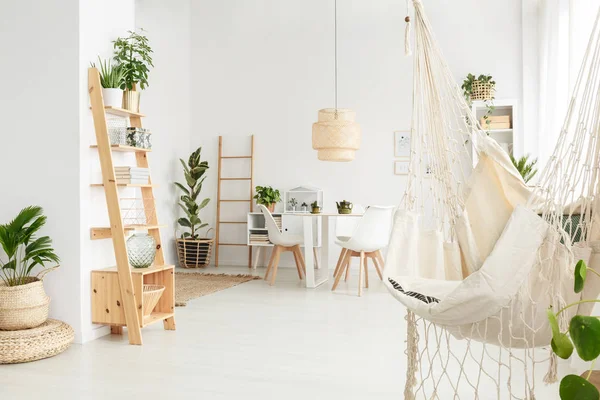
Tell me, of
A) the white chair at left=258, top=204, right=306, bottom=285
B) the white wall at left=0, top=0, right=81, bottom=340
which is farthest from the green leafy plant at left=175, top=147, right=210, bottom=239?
the white wall at left=0, top=0, right=81, bottom=340

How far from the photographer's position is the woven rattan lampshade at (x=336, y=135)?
5508 millimetres

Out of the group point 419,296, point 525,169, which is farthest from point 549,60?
point 419,296

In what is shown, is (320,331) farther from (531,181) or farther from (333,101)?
(333,101)

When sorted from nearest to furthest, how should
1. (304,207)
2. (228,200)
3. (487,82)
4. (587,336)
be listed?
1. (587,336)
2. (487,82)
3. (304,207)
4. (228,200)

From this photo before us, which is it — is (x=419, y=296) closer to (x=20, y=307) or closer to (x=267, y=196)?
(x=20, y=307)

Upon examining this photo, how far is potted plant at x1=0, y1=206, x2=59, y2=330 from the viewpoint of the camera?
10.5 ft

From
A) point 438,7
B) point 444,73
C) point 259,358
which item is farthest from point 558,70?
point 259,358

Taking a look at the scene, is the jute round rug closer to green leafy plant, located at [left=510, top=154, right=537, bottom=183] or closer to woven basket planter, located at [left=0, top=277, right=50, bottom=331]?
woven basket planter, located at [left=0, top=277, right=50, bottom=331]

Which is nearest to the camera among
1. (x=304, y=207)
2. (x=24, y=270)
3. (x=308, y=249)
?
(x=24, y=270)

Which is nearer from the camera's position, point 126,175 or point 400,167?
point 126,175

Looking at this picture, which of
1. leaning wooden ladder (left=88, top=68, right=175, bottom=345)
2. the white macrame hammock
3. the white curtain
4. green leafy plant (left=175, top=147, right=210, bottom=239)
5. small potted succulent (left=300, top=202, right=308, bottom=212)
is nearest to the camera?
the white macrame hammock

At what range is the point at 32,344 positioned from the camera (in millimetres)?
A: 3104

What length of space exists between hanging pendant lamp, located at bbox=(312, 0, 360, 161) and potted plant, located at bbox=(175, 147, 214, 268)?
2200mm

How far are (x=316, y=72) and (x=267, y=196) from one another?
1.72 meters
